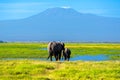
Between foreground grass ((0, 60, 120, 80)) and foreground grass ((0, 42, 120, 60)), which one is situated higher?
foreground grass ((0, 60, 120, 80))

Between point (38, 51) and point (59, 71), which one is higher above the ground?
point (59, 71)

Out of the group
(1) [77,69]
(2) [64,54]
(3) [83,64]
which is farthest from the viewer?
(2) [64,54]

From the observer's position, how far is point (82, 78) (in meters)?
20.0

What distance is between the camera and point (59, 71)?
22.1 m

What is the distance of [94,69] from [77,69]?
1.06 meters

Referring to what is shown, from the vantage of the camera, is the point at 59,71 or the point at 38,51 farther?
the point at 38,51

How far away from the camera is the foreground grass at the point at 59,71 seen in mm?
20297

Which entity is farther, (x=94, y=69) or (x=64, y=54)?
(x=64, y=54)

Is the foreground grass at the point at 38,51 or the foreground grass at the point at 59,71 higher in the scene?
the foreground grass at the point at 59,71

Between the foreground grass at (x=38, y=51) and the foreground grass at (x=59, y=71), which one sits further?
the foreground grass at (x=38, y=51)

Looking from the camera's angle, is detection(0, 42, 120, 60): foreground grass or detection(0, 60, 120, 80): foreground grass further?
detection(0, 42, 120, 60): foreground grass

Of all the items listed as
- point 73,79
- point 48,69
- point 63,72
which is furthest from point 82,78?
point 48,69

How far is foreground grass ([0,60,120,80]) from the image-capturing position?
20.3 meters

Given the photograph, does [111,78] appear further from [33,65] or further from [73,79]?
[33,65]
